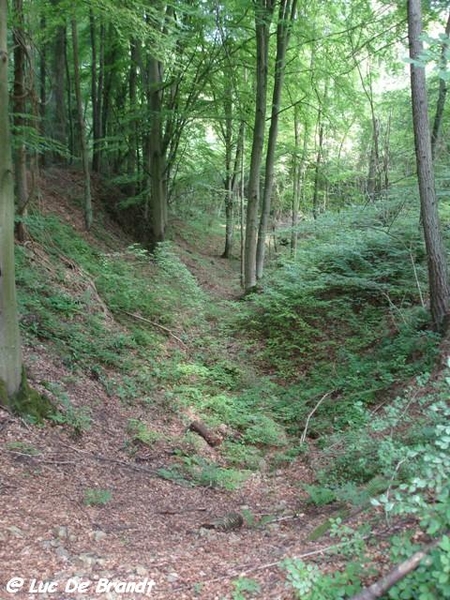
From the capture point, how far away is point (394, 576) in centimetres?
227

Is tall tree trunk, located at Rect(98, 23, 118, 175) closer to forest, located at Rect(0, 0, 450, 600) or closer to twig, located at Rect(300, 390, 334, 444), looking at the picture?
forest, located at Rect(0, 0, 450, 600)

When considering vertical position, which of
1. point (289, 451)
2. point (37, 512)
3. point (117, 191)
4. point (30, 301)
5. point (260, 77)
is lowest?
point (289, 451)

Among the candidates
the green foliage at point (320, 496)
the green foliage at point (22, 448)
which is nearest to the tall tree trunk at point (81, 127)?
the green foliage at point (22, 448)

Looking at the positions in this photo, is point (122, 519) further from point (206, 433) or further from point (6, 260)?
point (6, 260)

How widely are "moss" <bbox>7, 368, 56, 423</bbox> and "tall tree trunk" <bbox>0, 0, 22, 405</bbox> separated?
0.06 metres

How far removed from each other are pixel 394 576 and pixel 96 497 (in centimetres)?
283

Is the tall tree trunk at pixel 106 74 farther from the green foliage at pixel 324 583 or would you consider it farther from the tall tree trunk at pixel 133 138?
the green foliage at pixel 324 583

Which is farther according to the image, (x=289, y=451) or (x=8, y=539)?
(x=289, y=451)

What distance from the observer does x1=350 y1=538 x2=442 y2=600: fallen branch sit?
7.41 ft

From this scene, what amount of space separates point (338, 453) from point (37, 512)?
337 cm

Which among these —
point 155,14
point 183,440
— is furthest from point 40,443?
point 155,14

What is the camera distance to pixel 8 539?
3.24 meters

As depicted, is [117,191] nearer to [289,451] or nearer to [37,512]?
[289,451]

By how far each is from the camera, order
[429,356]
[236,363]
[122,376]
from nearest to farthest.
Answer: [429,356] → [122,376] → [236,363]
